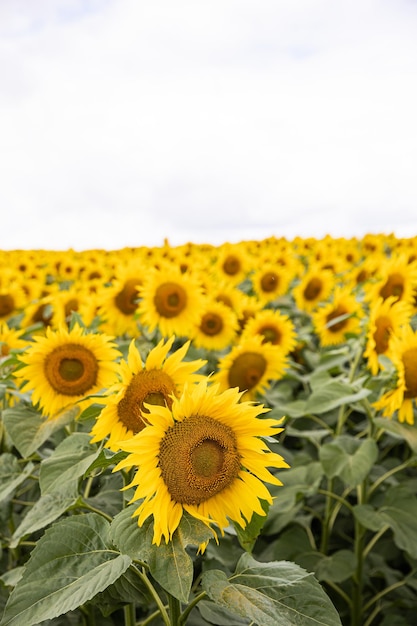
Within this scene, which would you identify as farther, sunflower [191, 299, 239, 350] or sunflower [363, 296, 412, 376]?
sunflower [191, 299, 239, 350]

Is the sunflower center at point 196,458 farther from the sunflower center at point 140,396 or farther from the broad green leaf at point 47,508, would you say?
the broad green leaf at point 47,508

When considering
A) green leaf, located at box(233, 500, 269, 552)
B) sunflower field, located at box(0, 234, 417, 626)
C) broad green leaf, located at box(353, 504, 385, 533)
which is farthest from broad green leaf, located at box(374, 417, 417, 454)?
green leaf, located at box(233, 500, 269, 552)

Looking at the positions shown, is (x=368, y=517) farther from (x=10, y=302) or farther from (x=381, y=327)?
(x=10, y=302)

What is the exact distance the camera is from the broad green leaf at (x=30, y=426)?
2.31 metres

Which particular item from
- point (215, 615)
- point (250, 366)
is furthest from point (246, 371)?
point (215, 615)

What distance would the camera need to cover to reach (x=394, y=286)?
4.08m

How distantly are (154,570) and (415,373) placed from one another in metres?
1.61

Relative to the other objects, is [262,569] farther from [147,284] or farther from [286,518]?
[147,284]

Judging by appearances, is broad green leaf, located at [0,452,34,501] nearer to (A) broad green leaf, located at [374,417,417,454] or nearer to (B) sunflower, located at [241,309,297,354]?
(A) broad green leaf, located at [374,417,417,454]

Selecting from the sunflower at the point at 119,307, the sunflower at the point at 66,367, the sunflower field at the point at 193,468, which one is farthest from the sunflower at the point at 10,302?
the sunflower at the point at 66,367

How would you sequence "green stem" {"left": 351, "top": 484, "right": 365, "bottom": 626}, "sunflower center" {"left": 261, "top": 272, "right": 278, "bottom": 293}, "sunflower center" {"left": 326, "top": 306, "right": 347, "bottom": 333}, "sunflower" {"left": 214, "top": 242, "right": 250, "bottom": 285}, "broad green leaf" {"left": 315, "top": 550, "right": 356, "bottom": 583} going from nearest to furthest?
"broad green leaf" {"left": 315, "top": 550, "right": 356, "bottom": 583} < "green stem" {"left": 351, "top": 484, "right": 365, "bottom": 626} < "sunflower center" {"left": 326, "top": 306, "right": 347, "bottom": 333} < "sunflower center" {"left": 261, "top": 272, "right": 278, "bottom": 293} < "sunflower" {"left": 214, "top": 242, "right": 250, "bottom": 285}

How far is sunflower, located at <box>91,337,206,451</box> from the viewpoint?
1.76 metres

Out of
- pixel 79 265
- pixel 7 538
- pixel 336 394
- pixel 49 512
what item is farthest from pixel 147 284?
pixel 79 265

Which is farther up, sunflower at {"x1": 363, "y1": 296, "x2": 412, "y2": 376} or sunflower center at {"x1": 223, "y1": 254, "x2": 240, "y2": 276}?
sunflower center at {"x1": 223, "y1": 254, "x2": 240, "y2": 276}
